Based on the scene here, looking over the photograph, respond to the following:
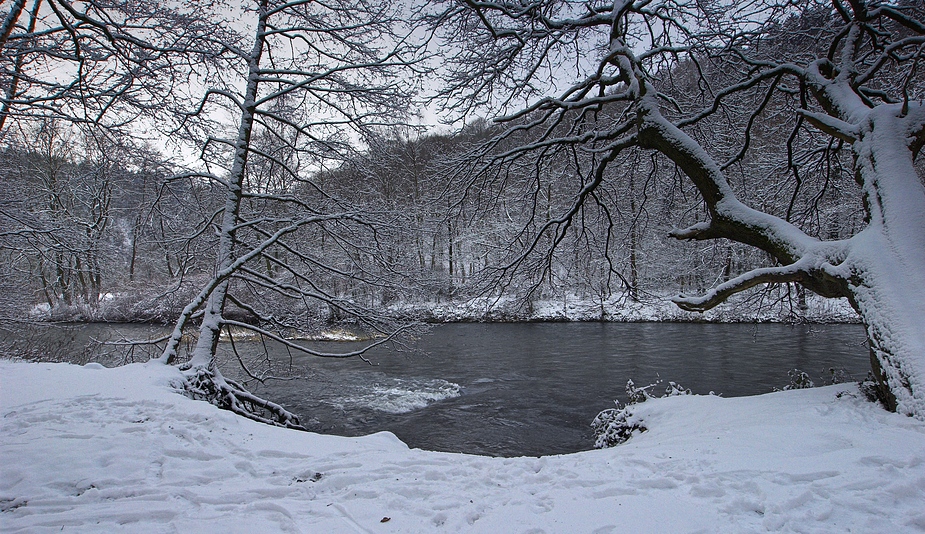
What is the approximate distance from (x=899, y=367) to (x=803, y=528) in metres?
2.43

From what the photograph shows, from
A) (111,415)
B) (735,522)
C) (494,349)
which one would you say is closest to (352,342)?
(494,349)

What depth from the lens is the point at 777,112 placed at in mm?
7324

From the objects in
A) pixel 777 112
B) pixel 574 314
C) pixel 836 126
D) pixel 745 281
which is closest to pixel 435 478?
pixel 745 281

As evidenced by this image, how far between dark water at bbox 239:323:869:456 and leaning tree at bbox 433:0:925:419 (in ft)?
11.0

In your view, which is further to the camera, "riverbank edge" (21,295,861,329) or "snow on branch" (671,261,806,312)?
"riverbank edge" (21,295,861,329)

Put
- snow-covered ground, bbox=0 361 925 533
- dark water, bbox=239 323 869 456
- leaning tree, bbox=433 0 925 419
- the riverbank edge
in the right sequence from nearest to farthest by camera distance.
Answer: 1. snow-covered ground, bbox=0 361 925 533
2. leaning tree, bbox=433 0 925 419
3. dark water, bbox=239 323 869 456
4. the riverbank edge

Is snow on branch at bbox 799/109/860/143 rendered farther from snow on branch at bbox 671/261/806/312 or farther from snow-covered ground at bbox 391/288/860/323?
snow-covered ground at bbox 391/288/860/323

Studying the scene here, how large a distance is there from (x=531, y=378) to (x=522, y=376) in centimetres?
33

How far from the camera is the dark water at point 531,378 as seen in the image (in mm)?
7738

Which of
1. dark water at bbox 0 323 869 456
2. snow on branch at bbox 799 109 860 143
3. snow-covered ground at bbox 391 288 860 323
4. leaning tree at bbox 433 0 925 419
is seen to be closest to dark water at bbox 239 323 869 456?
dark water at bbox 0 323 869 456

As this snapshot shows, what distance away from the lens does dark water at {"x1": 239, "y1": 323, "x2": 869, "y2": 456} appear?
25.4ft

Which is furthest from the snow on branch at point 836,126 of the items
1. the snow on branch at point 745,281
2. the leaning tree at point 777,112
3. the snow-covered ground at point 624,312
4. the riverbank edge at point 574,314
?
the snow-covered ground at point 624,312

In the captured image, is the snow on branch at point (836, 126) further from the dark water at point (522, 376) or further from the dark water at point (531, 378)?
the dark water at point (531, 378)

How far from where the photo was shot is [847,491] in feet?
7.88
